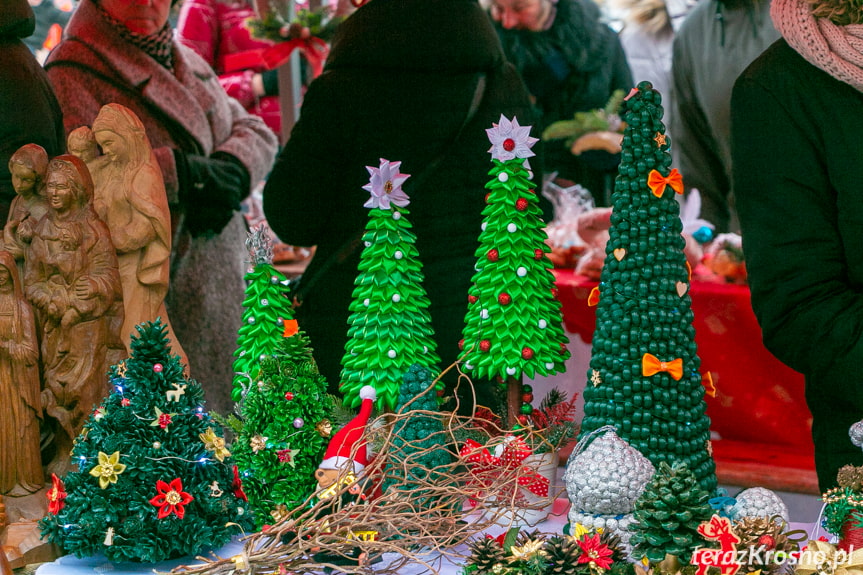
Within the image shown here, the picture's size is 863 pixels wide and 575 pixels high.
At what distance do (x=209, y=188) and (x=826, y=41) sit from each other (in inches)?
62.8

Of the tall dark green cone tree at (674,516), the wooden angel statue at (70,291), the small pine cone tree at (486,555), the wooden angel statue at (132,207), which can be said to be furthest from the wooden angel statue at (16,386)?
the tall dark green cone tree at (674,516)

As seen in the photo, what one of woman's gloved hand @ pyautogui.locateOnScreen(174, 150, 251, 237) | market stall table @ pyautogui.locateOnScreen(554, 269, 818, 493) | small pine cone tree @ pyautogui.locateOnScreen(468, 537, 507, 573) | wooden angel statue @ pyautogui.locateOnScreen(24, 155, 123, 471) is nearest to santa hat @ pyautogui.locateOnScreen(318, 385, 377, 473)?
small pine cone tree @ pyautogui.locateOnScreen(468, 537, 507, 573)

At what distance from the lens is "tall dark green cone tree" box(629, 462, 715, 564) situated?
4.56 ft

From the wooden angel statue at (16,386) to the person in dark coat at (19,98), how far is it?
39 centimetres

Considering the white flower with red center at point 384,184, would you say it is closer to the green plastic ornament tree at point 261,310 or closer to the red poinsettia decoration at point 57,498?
the green plastic ornament tree at point 261,310

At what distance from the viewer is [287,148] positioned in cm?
247

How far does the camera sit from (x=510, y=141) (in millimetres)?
1908

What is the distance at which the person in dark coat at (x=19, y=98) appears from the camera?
6.97 feet

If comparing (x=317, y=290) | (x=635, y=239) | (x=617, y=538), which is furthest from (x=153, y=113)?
(x=617, y=538)

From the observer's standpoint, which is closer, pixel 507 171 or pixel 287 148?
pixel 507 171

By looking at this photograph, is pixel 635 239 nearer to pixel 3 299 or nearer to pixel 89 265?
pixel 89 265

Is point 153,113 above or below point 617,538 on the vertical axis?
above

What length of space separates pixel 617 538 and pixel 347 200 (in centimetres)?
125

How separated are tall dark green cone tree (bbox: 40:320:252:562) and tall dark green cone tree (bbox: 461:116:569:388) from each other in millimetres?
502
